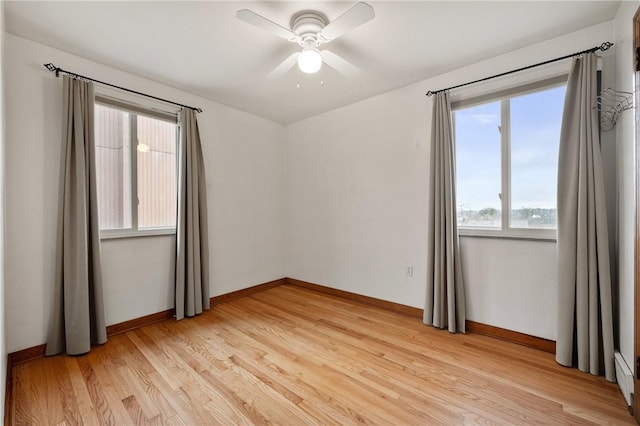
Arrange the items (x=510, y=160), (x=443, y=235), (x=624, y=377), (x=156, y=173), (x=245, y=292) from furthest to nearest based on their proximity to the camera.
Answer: (x=245, y=292) < (x=156, y=173) < (x=443, y=235) < (x=510, y=160) < (x=624, y=377)

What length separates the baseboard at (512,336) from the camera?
2309mm

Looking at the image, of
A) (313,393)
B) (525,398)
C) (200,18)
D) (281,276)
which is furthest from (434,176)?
(281,276)

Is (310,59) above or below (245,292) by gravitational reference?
above

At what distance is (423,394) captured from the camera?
1.80 meters

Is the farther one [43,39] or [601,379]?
[43,39]

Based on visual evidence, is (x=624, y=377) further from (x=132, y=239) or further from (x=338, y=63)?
(x=132, y=239)

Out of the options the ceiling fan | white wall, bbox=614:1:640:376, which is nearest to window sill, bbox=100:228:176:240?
the ceiling fan

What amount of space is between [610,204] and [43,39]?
4.52 meters

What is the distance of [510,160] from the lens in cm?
251

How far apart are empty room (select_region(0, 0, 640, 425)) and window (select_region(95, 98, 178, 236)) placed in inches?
0.7

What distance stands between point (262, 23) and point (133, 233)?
7.62 ft

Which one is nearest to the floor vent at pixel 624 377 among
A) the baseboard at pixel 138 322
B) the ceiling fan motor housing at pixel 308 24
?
the ceiling fan motor housing at pixel 308 24

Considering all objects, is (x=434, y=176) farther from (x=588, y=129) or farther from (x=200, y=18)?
(x=200, y=18)

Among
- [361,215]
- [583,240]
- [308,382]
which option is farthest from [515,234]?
[308,382]
